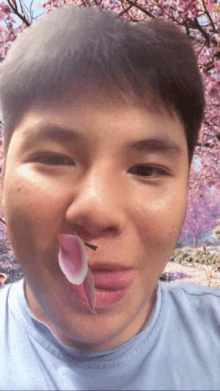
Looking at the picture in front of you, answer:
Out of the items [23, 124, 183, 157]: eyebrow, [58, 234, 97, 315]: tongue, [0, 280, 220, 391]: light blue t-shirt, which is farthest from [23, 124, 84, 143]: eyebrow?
[0, 280, 220, 391]: light blue t-shirt

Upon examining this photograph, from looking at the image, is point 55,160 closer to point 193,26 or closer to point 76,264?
point 76,264

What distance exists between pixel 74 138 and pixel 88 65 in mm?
96

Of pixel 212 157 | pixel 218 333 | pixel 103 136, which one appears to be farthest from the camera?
pixel 212 157

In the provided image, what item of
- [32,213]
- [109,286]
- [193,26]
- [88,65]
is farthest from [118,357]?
[193,26]

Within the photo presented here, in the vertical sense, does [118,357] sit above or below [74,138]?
below

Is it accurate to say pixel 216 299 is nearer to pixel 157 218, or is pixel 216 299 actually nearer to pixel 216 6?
pixel 157 218

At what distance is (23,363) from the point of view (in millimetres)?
387

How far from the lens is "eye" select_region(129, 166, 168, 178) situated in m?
0.36

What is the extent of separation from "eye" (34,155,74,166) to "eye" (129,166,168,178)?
0.07 metres

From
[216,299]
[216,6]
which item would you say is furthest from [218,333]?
[216,6]

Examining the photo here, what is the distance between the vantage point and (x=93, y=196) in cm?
33

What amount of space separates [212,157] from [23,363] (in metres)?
1.36

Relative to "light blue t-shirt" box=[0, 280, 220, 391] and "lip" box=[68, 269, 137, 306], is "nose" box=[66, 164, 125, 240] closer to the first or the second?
"lip" box=[68, 269, 137, 306]

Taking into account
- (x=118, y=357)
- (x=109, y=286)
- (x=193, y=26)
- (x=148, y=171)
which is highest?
(x=193, y=26)
